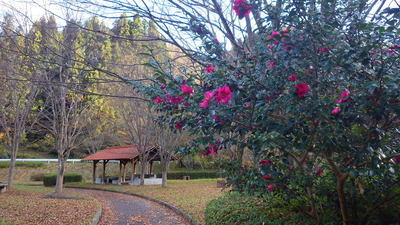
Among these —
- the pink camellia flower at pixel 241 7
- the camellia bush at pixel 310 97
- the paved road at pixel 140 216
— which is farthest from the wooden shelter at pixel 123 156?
the pink camellia flower at pixel 241 7

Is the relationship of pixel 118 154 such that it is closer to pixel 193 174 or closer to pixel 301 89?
pixel 193 174

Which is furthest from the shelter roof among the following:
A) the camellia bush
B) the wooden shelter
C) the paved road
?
the camellia bush

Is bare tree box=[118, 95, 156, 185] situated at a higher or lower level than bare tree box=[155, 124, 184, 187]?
higher

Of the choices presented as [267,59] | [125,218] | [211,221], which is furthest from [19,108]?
[267,59]

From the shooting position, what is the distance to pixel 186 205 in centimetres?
1092

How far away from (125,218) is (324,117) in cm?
779

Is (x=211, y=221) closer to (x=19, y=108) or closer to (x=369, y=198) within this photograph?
(x=369, y=198)

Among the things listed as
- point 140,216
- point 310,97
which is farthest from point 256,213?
point 140,216

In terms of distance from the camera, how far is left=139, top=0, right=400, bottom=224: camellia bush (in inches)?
109

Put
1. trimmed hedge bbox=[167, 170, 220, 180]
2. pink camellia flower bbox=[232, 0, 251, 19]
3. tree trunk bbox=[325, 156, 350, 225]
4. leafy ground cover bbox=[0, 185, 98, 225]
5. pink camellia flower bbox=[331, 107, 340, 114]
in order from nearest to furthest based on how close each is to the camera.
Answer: pink camellia flower bbox=[331, 107, 340, 114] → pink camellia flower bbox=[232, 0, 251, 19] → tree trunk bbox=[325, 156, 350, 225] → leafy ground cover bbox=[0, 185, 98, 225] → trimmed hedge bbox=[167, 170, 220, 180]

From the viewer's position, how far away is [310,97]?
3.10 meters

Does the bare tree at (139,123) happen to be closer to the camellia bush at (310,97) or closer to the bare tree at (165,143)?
the bare tree at (165,143)

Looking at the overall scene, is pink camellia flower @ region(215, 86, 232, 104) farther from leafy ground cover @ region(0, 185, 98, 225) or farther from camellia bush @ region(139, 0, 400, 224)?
leafy ground cover @ region(0, 185, 98, 225)

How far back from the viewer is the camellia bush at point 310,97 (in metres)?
2.77
